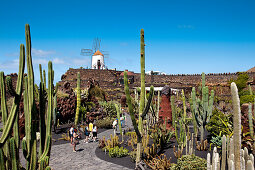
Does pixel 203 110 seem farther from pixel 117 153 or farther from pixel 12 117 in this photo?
pixel 12 117

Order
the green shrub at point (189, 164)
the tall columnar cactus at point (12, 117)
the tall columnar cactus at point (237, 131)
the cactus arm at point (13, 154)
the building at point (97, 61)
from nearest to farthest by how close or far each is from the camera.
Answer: the tall columnar cactus at point (237, 131) < the tall columnar cactus at point (12, 117) < the cactus arm at point (13, 154) < the green shrub at point (189, 164) < the building at point (97, 61)

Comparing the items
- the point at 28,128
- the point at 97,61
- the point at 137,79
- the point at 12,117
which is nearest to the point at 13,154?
the point at 28,128

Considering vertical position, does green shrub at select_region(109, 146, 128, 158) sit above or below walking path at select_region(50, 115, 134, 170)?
above

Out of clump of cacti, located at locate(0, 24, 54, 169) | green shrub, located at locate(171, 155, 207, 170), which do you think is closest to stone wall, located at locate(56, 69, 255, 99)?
green shrub, located at locate(171, 155, 207, 170)

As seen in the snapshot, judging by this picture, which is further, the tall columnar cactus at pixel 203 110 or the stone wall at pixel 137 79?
the stone wall at pixel 137 79

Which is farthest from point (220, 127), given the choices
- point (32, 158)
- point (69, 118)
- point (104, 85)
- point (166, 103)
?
point (104, 85)

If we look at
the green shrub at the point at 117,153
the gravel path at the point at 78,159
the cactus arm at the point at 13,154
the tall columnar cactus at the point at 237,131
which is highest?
the tall columnar cactus at the point at 237,131

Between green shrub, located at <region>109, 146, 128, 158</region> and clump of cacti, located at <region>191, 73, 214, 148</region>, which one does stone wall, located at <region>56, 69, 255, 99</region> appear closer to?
clump of cacti, located at <region>191, 73, 214, 148</region>

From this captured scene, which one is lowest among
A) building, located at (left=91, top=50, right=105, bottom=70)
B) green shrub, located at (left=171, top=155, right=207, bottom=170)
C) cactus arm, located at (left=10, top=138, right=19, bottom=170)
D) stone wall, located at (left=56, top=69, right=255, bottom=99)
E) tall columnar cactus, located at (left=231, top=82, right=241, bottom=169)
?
green shrub, located at (left=171, top=155, right=207, bottom=170)

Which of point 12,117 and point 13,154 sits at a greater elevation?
point 12,117

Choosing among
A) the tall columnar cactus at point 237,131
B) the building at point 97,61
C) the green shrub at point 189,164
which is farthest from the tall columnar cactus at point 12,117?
the building at point 97,61

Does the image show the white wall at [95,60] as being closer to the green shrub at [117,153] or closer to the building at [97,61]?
the building at [97,61]

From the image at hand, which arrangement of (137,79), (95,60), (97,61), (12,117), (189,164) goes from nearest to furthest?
(12,117) < (189,164) < (137,79) < (97,61) < (95,60)

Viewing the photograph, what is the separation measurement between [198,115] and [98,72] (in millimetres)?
36967
